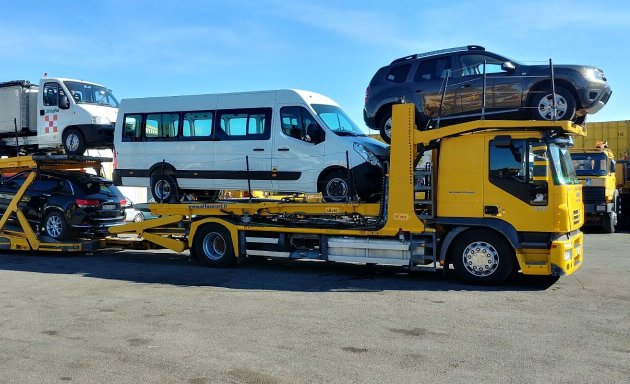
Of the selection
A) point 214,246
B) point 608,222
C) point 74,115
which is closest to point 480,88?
point 214,246

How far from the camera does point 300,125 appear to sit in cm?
1058

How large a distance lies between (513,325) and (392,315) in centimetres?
145

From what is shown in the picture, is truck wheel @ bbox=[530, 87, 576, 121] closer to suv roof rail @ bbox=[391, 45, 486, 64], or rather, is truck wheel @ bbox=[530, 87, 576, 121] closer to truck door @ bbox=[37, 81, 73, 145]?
suv roof rail @ bbox=[391, 45, 486, 64]

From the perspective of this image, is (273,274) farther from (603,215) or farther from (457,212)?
(603,215)

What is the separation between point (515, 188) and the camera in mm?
9125

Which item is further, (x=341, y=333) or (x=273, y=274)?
(x=273, y=274)

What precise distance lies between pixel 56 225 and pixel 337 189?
7124mm

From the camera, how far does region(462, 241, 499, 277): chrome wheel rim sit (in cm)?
927

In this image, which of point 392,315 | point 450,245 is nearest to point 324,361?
point 392,315

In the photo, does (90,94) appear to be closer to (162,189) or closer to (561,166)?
(162,189)

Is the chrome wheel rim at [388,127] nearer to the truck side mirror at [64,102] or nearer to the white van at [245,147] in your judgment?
the white van at [245,147]

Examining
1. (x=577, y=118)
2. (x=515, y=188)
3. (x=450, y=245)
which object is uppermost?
(x=577, y=118)

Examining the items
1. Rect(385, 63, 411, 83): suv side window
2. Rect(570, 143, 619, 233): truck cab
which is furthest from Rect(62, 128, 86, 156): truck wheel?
Rect(570, 143, 619, 233): truck cab

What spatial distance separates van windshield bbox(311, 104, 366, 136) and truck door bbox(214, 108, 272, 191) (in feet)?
3.29
